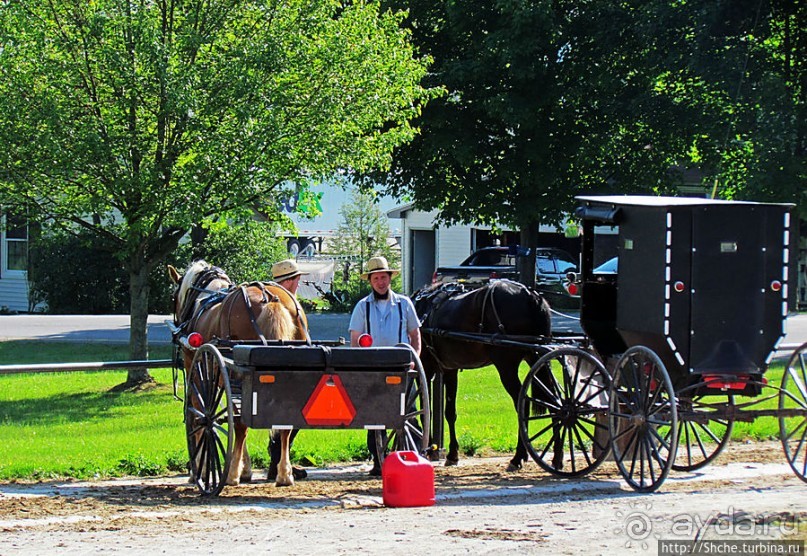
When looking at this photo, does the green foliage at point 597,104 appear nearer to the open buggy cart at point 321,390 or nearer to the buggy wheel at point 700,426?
the buggy wheel at point 700,426

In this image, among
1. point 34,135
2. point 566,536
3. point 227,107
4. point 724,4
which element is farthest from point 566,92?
point 566,536

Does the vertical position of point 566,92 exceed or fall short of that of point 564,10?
it falls short

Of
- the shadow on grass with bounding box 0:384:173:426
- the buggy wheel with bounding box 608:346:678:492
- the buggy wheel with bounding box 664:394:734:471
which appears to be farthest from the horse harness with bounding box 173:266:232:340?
the buggy wheel with bounding box 664:394:734:471

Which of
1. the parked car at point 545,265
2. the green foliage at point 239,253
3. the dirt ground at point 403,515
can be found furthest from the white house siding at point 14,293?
the dirt ground at point 403,515

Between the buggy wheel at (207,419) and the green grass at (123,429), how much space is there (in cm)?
151

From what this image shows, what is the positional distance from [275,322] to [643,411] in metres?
3.37

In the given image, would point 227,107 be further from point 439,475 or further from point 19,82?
point 439,475

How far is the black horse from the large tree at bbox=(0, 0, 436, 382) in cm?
521

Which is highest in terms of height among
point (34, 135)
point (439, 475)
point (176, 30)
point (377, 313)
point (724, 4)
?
point (724, 4)

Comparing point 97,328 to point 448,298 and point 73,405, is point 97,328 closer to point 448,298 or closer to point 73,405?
point 73,405

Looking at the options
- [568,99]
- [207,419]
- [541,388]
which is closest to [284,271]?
[207,419]

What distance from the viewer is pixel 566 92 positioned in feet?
82.3

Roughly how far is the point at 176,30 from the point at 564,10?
11.3m

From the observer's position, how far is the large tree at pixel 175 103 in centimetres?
1606
